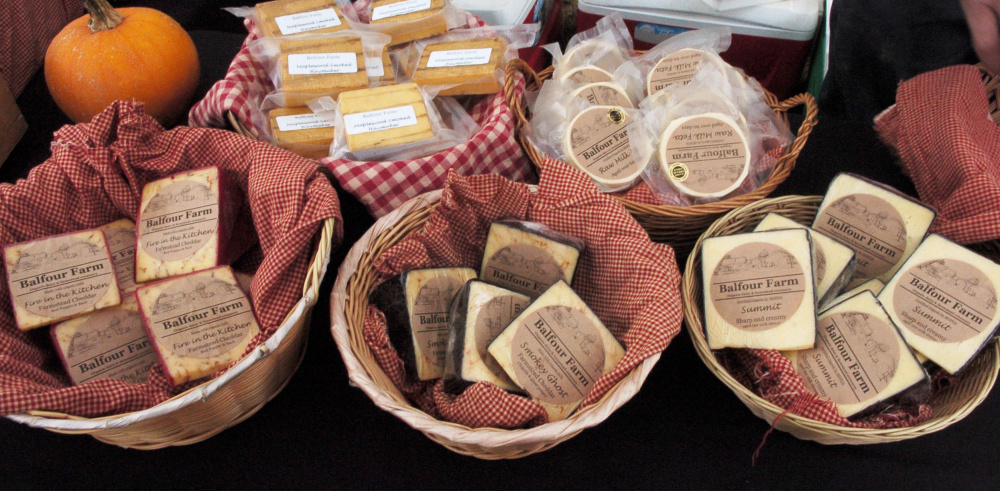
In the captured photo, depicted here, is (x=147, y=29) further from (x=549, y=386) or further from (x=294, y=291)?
(x=549, y=386)

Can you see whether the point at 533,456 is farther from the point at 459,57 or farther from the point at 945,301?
the point at 459,57

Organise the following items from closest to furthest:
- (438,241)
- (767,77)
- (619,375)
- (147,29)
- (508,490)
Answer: (619,375) → (508,490) → (438,241) → (147,29) → (767,77)

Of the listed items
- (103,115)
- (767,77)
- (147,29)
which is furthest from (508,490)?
(767,77)

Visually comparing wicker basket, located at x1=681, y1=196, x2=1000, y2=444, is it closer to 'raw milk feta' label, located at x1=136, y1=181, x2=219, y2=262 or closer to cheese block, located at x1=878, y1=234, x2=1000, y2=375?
cheese block, located at x1=878, y1=234, x2=1000, y2=375

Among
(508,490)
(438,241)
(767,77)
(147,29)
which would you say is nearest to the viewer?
(508,490)

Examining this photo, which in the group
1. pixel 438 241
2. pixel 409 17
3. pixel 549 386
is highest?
pixel 409 17

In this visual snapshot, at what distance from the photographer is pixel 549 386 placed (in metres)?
1.03

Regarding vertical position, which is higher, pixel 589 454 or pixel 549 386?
pixel 549 386

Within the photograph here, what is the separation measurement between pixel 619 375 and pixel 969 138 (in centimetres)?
95

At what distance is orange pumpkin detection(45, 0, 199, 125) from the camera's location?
1.49 metres

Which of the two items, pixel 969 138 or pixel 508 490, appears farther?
pixel 969 138

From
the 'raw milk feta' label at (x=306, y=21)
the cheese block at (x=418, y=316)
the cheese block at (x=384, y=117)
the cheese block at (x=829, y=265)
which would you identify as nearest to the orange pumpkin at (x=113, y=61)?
the 'raw milk feta' label at (x=306, y=21)

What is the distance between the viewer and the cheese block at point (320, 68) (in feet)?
4.77

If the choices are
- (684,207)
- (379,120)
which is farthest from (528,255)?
(379,120)
